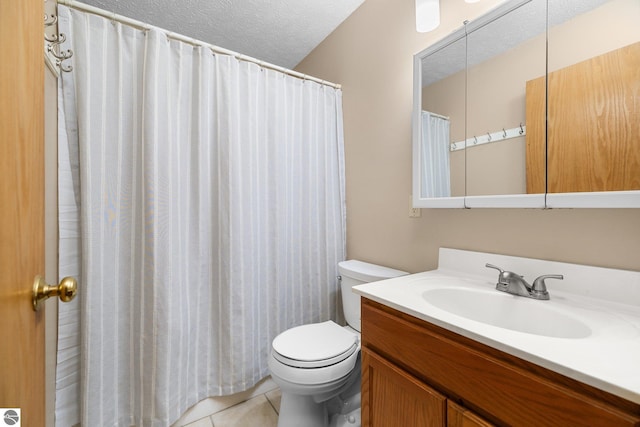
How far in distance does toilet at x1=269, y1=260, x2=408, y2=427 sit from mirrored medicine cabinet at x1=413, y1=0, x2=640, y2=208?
63cm

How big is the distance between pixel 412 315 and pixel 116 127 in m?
1.45

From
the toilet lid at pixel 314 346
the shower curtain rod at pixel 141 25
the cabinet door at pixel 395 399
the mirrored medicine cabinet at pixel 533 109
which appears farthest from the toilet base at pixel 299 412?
the shower curtain rod at pixel 141 25

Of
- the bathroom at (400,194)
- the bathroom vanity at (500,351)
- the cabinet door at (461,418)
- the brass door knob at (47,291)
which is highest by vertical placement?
the bathroom at (400,194)

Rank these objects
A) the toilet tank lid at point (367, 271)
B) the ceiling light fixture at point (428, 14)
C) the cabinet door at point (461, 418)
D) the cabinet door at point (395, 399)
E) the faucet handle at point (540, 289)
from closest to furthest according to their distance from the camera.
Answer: the cabinet door at point (461, 418) → the cabinet door at point (395, 399) → the faucet handle at point (540, 289) → the ceiling light fixture at point (428, 14) → the toilet tank lid at point (367, 271)

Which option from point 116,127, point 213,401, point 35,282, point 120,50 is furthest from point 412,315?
point 120,50

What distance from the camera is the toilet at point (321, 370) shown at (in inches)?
45.7

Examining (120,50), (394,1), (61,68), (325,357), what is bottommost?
(325,357)

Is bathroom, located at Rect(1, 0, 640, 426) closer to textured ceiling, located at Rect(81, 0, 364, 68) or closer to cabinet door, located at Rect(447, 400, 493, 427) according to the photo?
textured ceiling, located at Rect(81, 0, 364, 68)

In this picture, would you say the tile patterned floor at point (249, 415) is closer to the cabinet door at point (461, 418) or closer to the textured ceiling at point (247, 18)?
the cabinet door at point (461, 418)

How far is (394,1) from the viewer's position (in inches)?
59.2

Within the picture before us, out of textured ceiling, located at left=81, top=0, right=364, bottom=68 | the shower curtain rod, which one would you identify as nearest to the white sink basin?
the shower curtain rod

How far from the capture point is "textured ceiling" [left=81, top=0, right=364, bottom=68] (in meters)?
1.62

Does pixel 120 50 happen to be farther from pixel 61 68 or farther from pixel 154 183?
pixel 154 183

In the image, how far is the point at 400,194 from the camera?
4.95ft
